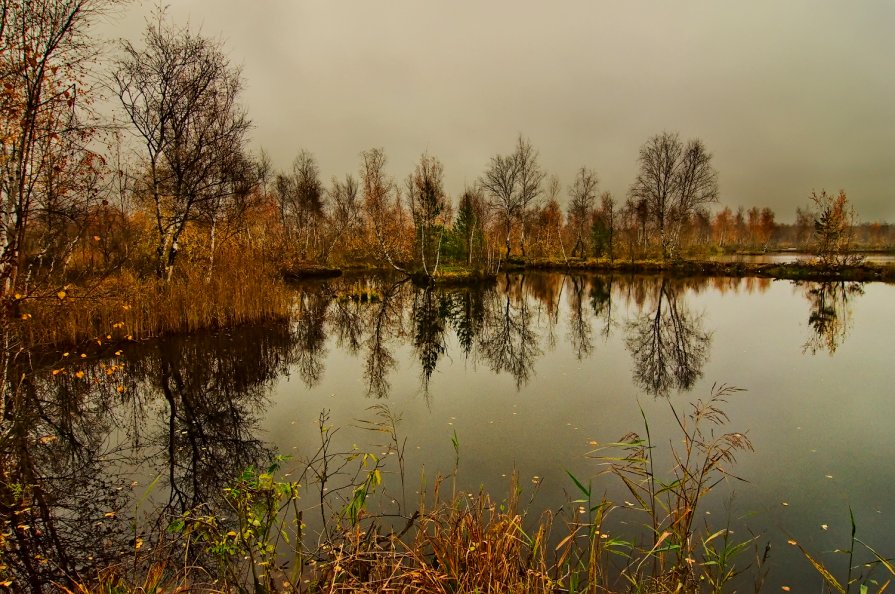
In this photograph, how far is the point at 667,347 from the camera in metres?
12.4

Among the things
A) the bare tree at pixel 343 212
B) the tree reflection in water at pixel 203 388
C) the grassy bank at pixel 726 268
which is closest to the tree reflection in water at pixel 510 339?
the tree reflection in water at pixel 203 388

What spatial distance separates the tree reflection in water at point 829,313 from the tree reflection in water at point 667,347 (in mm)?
2743

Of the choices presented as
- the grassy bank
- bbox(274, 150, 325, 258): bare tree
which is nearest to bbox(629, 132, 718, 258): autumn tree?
the grassy bank

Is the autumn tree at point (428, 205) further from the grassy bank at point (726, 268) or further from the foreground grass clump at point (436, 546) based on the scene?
the foreground grass clump at point (436, 546)

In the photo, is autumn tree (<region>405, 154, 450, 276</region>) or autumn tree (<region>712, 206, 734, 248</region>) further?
autumn tree (<region>712, 206, 734, 248</region>)

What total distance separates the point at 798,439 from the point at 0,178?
12708mm

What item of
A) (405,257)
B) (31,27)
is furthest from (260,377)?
(405,257)

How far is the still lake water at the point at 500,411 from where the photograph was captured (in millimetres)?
4719

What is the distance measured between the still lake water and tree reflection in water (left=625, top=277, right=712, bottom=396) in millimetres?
86

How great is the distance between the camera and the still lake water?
4719mm

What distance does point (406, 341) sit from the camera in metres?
13.5

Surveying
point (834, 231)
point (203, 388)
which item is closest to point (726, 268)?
point (834, 231)

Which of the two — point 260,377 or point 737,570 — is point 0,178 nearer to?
point 260,377

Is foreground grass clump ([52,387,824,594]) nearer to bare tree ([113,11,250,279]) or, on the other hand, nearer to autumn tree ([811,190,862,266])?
bare tree ([113,11,250,279])
